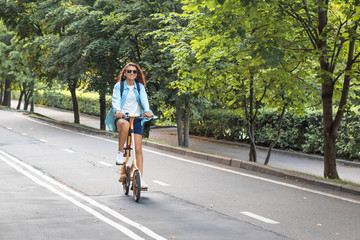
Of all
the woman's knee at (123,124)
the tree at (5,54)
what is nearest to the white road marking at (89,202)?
the woman's knee at (123,124)

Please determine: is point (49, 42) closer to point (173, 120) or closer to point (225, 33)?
point (173, 120)

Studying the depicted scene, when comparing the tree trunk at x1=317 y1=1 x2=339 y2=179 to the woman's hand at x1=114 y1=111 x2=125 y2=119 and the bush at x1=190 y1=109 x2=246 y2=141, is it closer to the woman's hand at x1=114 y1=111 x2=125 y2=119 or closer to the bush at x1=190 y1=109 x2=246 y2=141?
the woman's hand at x1=114 y1=111 x2=125 y2=119

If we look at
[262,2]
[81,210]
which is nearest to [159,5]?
[262,2]

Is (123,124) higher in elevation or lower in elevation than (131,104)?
lower

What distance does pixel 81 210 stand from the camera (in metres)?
→ 7.33

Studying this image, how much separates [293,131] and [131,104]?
1224 cm

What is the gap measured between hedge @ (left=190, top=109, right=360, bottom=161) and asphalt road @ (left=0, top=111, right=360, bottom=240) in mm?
6292

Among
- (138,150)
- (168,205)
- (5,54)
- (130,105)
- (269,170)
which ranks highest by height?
(5,54)

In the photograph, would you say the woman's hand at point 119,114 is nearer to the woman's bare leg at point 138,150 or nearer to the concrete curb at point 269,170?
the woman's bare leg at point 138,150

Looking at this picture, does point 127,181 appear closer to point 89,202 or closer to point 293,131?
point 89,202

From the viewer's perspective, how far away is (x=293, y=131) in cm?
1927

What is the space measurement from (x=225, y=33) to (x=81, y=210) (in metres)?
4.66

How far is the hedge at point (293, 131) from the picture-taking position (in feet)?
55.1

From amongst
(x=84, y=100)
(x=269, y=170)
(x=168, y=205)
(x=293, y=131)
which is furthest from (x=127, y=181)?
(x=84, y=100)
